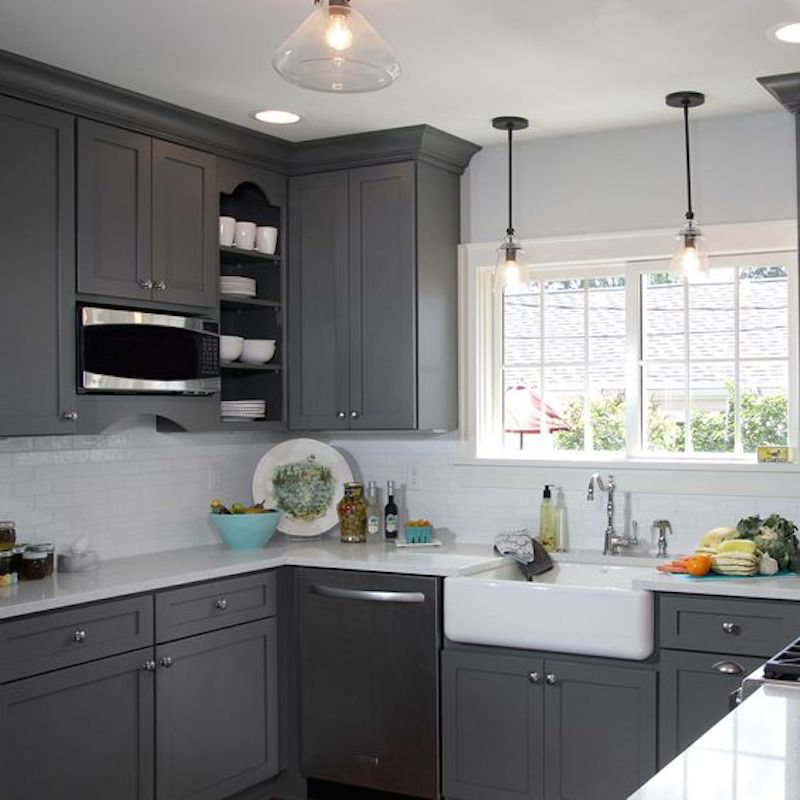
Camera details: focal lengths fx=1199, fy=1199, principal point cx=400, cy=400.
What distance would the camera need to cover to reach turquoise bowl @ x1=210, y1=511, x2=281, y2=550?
461cm

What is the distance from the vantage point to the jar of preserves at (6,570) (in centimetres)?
368

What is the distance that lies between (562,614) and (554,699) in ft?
0.97

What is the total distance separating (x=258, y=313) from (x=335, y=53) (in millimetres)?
2740

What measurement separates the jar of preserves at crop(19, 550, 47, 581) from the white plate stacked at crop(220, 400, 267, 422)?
1.02 meters

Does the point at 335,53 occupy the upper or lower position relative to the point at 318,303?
upper

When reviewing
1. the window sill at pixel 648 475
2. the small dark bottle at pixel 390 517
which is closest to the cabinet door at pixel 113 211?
the small dark bottle at pixel 390 517

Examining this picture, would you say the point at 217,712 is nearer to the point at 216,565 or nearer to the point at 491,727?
the point at 216,565

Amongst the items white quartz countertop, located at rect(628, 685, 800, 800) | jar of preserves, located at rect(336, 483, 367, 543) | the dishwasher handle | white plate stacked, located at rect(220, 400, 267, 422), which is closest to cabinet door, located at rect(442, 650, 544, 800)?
the dishwasher handle

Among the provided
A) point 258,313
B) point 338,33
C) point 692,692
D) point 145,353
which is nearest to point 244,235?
point 258,313

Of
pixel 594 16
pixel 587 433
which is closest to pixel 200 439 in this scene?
pixel 587 433

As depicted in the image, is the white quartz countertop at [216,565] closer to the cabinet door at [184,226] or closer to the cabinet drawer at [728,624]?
the cabinet drawer at [728,624]

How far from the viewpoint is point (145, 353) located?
413cm

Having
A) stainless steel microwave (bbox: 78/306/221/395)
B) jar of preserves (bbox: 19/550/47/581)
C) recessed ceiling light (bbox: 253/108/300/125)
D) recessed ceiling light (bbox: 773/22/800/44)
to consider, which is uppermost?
recessed ceiling light (bbox: 253/108/300/125)

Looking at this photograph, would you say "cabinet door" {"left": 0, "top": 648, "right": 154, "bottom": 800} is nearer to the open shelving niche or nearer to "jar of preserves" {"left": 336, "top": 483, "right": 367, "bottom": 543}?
"jar of preserves" {"left": 336, "top": 483, "right": 367, "bottom": 543}
